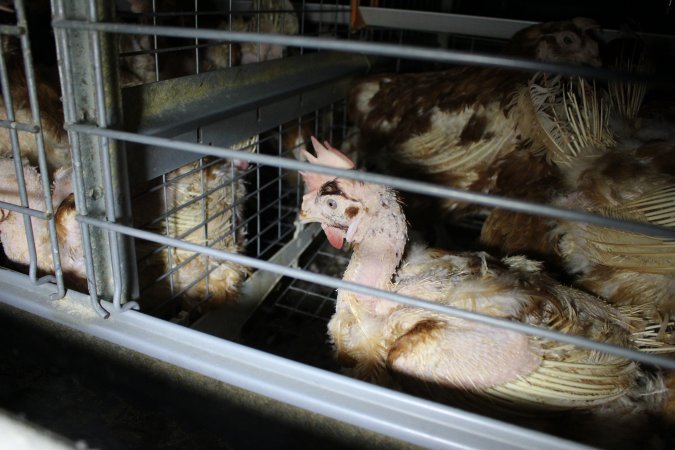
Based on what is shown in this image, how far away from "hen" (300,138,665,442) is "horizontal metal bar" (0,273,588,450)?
394 millimetres

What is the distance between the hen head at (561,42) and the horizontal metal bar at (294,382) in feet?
6.26

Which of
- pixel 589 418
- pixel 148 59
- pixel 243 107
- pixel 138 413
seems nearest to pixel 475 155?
pixel 243 107

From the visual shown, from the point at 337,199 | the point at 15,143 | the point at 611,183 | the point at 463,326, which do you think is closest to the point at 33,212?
the point at 15,143

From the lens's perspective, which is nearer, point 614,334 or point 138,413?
point 138,413

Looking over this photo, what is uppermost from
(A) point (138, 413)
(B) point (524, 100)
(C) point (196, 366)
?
(B) point (524, 100)

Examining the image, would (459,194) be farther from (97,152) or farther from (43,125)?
(43,125)

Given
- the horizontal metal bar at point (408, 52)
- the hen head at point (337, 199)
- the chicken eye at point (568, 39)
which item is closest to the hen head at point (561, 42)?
the chicken eye at point (568, 39)

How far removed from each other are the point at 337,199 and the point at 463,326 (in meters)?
0.51

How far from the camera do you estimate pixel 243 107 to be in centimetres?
158

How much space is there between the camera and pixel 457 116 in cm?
242

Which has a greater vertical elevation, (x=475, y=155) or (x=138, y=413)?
(x=475, y=155)

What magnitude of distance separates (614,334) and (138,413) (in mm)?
1161

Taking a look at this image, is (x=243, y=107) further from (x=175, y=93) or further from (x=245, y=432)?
(x=245, y=432)

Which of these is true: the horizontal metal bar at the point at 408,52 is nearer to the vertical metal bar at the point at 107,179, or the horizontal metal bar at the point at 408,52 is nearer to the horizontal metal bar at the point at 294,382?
the vertical metal bar at the point at 107,179
